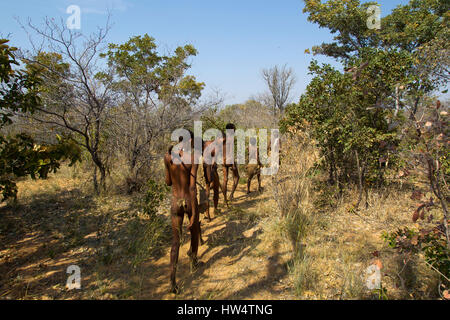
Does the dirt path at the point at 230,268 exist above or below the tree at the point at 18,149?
below

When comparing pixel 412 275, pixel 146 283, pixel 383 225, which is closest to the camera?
pixel 412 275

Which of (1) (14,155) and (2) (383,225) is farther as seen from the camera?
(2) (383,225)

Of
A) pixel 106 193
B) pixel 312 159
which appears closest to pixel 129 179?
pixel 106 193

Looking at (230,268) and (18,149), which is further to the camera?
(230,268)

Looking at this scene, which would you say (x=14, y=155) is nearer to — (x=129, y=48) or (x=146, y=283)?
(x=146, y=283)

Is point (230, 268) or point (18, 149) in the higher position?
point (18, 149)

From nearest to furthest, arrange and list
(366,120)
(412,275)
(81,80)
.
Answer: (412,275), (366,120), (81,80)

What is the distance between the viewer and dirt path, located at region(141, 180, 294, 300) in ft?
9.87

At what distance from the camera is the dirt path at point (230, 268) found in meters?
3.01

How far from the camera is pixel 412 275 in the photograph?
2916 millimetres

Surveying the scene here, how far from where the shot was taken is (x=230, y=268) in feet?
11.4

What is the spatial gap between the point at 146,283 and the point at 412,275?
3.29 metres

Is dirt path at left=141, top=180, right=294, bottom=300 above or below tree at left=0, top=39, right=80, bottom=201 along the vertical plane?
below

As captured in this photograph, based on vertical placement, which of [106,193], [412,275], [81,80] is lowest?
[412,275]
